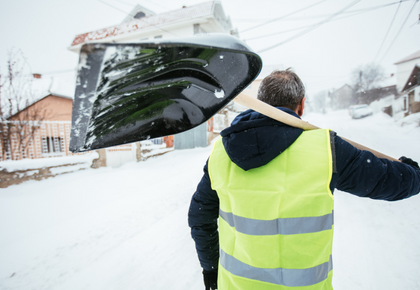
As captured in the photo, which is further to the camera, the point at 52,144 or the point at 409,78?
the point at 409,78

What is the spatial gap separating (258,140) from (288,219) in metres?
0.38

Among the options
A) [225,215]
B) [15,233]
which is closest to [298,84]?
[225,215]

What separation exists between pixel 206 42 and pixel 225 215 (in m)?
0.85

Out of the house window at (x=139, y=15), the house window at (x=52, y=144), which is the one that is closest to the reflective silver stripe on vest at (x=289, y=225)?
the house window at (x=52, y=144)

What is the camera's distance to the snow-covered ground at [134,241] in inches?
84.5

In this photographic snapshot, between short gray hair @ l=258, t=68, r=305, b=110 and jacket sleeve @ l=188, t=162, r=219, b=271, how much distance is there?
1.90 feet

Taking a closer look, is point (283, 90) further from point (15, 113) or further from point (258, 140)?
point (15, 113)

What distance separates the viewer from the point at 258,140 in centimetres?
87

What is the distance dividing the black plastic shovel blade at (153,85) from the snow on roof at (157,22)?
12708mm

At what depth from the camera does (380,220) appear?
2928 mm

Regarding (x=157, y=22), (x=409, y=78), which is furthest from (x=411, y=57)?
(x=157, y=22)

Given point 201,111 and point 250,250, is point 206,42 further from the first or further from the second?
point 250,250

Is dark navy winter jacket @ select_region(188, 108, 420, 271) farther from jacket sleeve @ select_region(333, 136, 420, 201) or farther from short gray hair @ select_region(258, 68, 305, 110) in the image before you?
short gray hair @ select_region(258, 68, 305, 110)

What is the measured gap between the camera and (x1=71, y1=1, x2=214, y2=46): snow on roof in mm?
11406
